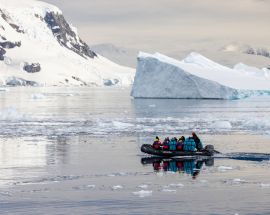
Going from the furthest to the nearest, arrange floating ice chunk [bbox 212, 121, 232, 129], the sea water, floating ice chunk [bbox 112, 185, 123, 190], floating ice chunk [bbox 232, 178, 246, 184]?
1. floating ice chunk [bbox 212, 121, 232, 129]
2. floating ice chunk [bbox 232, 178, 246, 184]
3. floating ice chunk [bbox 112, 185, 123, 190]
4. the sea water

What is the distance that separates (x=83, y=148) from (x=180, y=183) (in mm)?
11944

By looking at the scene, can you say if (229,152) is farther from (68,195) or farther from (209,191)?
(68,195)

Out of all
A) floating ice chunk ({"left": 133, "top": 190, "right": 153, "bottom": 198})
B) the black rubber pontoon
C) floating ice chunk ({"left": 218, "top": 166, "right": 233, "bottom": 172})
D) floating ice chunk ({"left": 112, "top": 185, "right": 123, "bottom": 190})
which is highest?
the black rubber pontoon

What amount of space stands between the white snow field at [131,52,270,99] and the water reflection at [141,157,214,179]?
54.4 meters

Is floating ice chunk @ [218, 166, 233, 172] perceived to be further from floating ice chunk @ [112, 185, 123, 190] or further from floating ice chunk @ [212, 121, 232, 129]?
floating ice chunk @ [212, 121, 232, 129]

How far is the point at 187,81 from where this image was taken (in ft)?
293

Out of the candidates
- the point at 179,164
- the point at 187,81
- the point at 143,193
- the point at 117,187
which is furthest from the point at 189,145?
the point at 187,81

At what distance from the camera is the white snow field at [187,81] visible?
8872 cm

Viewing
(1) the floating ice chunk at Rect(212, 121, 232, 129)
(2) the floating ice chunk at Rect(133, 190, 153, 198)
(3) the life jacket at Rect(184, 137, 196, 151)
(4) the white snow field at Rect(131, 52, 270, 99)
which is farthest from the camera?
(4) the white snow field at Rect(131, 52, 270, 99)

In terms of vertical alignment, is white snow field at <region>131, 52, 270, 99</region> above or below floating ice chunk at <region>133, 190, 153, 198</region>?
above

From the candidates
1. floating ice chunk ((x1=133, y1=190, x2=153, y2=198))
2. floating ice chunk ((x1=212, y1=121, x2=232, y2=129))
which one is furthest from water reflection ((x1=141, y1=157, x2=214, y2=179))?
floating ice chunk ((x1=212, y1=121, x2=232, y2=129))

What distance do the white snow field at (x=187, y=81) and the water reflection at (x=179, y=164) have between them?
179ft

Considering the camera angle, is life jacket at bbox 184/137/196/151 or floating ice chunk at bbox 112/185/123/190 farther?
life jacket at bbox 184/137/196/151

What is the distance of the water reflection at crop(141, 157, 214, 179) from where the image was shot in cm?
2980
